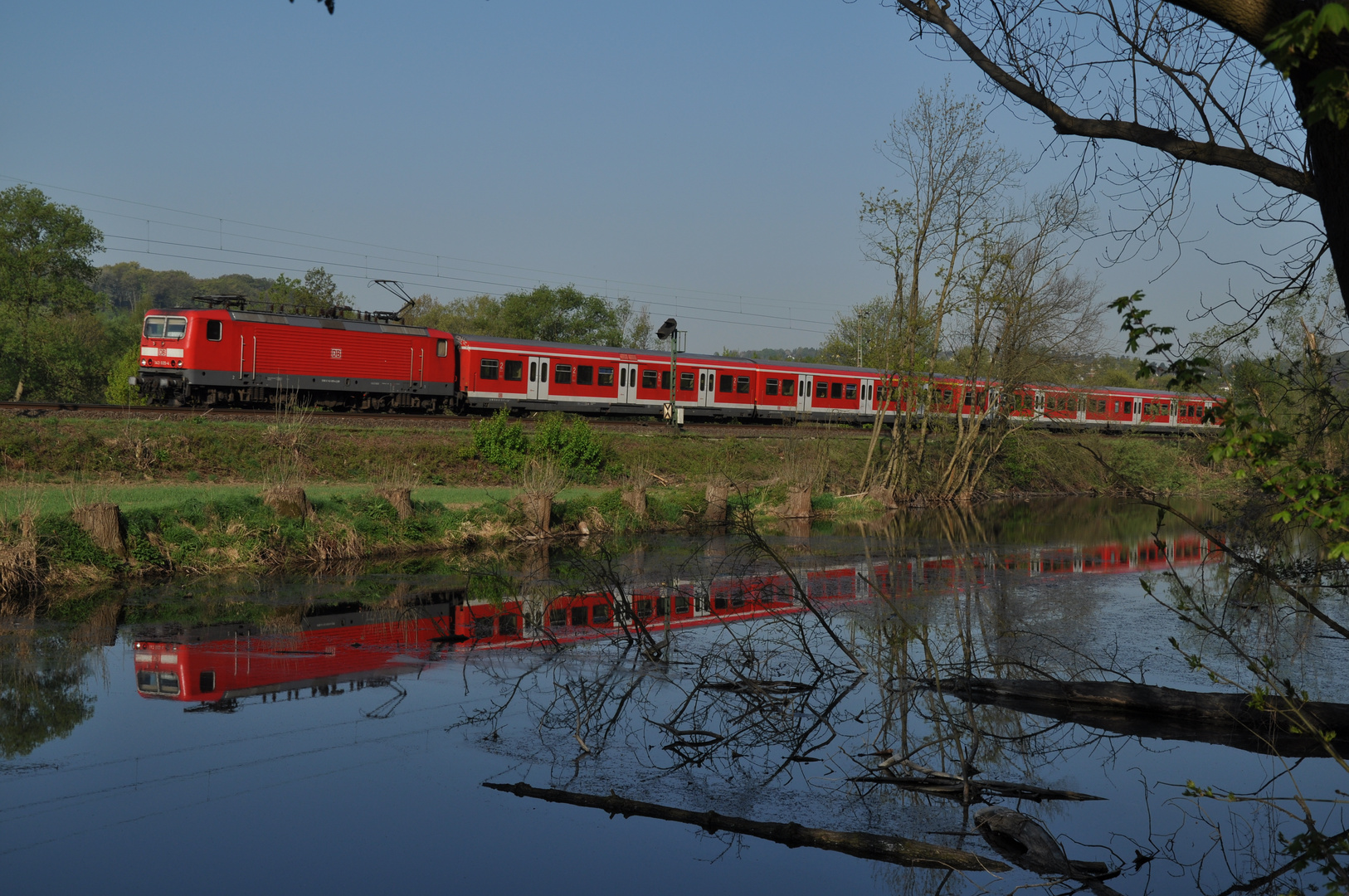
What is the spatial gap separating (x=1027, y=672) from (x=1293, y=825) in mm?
3018

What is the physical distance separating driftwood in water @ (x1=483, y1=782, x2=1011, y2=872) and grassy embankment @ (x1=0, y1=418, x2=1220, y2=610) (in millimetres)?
8092

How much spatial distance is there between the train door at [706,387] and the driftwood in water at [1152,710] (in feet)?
93.2

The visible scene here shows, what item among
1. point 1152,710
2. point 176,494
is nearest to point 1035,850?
point 1152,710

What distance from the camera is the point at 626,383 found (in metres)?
34.9

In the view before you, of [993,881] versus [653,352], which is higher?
[653,352]

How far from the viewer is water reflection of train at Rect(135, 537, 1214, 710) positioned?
9.09 metres

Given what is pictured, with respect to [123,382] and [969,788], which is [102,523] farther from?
[123,382]

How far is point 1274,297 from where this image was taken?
6.58m

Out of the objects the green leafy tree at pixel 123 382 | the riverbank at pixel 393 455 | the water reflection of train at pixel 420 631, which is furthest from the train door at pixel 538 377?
the water reflection of train at pixel 420 631

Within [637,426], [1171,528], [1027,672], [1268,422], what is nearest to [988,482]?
[1171,528]

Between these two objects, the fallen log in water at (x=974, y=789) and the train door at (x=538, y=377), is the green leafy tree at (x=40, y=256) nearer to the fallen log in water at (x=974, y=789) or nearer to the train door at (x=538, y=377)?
the train door at (x=538, y=377)

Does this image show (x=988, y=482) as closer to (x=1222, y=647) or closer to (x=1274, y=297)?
(x=1222, y=647)

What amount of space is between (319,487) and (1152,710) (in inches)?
654

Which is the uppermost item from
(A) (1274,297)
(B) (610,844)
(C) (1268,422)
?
(A) (1274,297)
